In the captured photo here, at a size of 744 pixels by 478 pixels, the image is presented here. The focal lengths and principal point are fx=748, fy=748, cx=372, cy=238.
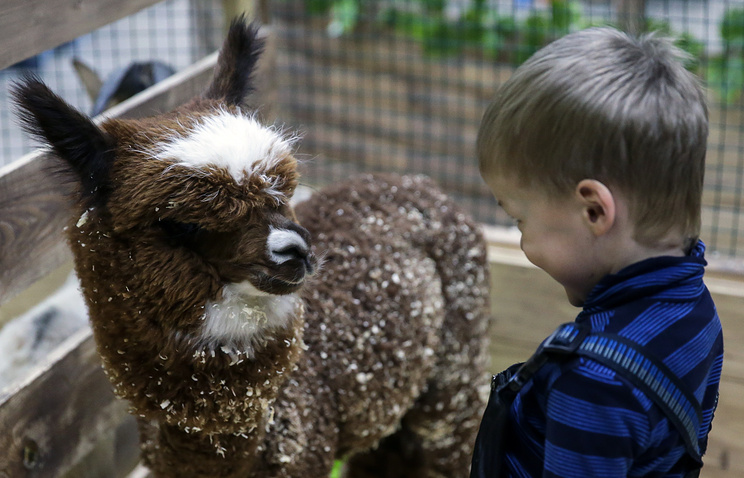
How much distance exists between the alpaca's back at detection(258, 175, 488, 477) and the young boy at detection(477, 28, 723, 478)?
66 cm

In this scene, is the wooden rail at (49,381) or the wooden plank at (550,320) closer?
the wooden rail at (49,381)

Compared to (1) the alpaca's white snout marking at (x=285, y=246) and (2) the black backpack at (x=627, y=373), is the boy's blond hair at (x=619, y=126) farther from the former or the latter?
(1) the alpaca's white snout marking at (x=285, y=246)

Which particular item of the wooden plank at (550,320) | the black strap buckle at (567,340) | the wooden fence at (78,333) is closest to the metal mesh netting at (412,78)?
the wooden plank at (550,320)

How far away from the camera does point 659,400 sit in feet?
2.89

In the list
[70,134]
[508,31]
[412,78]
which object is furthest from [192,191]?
[412,78]

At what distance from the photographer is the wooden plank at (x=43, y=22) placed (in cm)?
140

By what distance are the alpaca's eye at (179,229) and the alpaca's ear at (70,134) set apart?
0.11m

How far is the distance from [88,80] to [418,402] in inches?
58.1

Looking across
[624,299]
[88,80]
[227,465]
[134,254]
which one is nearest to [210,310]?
[134,254]

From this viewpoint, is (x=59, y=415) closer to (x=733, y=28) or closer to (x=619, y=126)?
(x=619, y=126)

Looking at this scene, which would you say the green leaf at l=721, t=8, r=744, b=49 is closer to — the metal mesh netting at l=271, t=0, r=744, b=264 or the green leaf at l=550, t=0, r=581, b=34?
the metal mesh netting at l=271, t=0, r=744, b=264

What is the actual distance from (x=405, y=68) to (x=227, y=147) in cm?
354

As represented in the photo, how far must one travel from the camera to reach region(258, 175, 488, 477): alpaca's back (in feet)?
5.16

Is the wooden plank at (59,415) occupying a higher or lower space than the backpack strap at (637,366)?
lower
